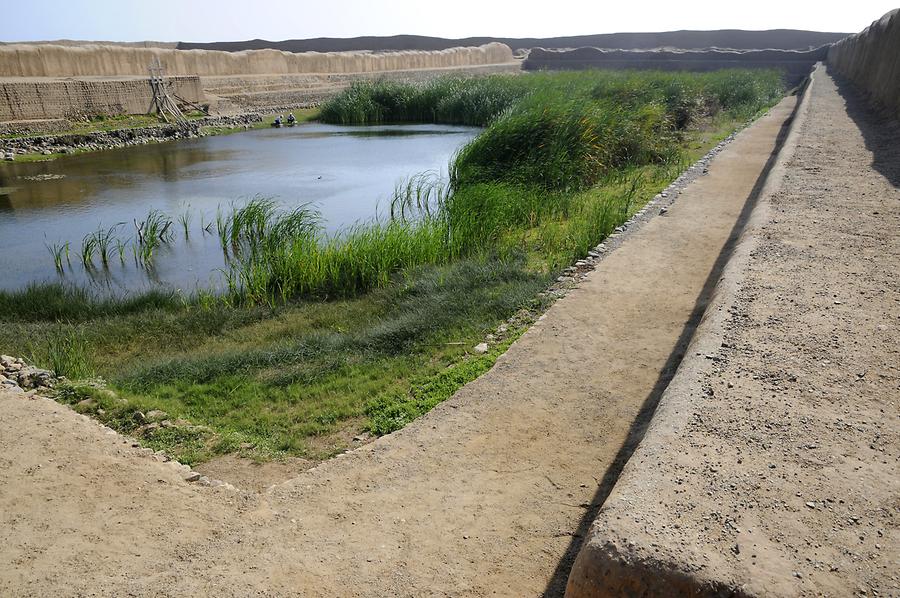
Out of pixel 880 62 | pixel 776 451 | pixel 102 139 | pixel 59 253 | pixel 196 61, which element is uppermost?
pixel 196 61

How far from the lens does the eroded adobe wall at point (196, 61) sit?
21.0m

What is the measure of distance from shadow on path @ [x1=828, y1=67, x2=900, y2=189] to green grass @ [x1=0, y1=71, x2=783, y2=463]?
2.64 metres

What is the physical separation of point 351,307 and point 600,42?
5186 cm

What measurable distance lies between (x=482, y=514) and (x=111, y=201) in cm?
1164

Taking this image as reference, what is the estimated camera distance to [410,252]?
23.9 feet

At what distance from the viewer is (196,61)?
91.0ft

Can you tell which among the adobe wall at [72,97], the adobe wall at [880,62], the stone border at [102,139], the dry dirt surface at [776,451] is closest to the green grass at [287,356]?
the dry dirt surface at [776,451]

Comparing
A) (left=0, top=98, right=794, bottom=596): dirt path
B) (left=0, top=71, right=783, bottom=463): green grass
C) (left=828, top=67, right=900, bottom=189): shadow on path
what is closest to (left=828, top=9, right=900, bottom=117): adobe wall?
(left=828, top=67, right=900, bottom=189): shadow on path


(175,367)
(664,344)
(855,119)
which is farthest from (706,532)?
(855,119)

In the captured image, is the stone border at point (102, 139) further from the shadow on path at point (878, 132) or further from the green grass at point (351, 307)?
the shadow on path at point (878, 132)

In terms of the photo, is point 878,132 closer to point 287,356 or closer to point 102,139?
point 287,356

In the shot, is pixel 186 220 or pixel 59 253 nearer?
pixel 59 253

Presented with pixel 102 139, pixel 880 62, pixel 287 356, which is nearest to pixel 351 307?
pixel 287 356

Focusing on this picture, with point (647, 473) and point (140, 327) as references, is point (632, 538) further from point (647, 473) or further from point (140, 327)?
point (140, 327)
